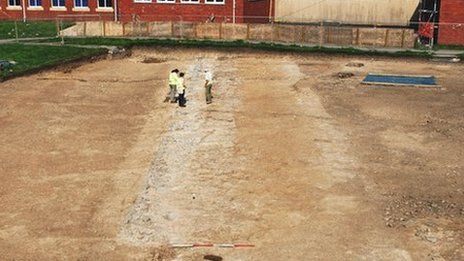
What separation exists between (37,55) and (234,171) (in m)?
25.1

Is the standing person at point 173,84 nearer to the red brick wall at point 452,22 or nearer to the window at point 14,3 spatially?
the red brick wall at point 452,22

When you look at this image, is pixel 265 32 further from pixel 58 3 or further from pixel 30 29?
pixel 58 3

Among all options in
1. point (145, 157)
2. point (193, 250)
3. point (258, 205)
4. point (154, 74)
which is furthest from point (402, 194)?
point (154, 74)

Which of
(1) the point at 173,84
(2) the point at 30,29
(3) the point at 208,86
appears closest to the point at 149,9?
(2) the point at 30,29

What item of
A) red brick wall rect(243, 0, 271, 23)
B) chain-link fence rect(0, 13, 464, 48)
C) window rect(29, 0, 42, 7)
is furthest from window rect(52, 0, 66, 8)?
red brick wall rect(243, 0, 271, 23)

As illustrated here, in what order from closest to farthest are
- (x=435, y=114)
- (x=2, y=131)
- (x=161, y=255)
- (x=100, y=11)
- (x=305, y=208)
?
1. (x=161, y=255)
2. (x=305, y=208)
3. (x=2, y=131)
4. (x=435, y=114)
5. (x=100, y=11)

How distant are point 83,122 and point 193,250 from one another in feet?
43.0

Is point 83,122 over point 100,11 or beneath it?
beneath

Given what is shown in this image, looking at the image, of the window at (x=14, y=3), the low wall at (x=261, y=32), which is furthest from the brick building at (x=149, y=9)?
the low wall at (x=261, y=32)

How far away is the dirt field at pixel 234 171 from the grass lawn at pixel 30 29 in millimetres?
15552

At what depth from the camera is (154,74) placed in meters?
37.0

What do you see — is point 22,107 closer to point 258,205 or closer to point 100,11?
point 258,205

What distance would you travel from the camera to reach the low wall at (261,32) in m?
45.4

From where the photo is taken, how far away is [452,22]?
4562 centimetres
